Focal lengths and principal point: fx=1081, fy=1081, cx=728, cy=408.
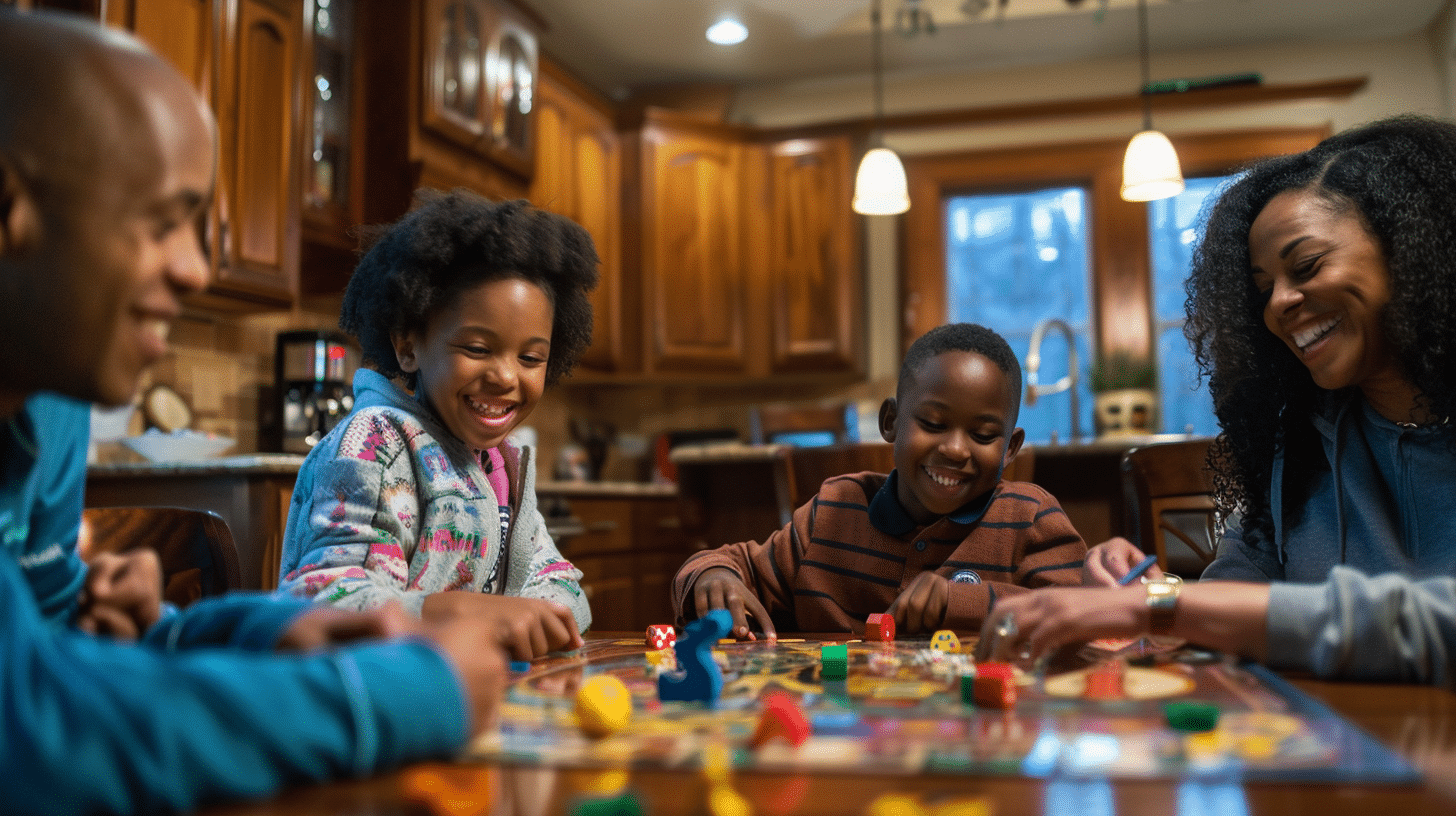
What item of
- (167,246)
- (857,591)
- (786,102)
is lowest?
(857,591)

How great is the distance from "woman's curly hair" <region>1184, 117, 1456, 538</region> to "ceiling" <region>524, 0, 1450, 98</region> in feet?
11.0

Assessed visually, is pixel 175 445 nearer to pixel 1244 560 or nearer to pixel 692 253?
pixel 1244 560

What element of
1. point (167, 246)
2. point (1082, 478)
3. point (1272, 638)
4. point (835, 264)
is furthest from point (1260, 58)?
point (167, 246)

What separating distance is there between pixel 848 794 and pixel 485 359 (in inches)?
38.5

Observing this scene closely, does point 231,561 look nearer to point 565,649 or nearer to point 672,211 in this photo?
point 565,649

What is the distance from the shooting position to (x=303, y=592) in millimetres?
1086

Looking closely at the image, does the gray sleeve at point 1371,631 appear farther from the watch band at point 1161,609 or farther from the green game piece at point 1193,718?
the green game piece at point 1193,718

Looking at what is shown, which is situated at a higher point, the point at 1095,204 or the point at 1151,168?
the point at 1095,204

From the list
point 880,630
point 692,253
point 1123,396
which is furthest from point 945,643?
point 692,253

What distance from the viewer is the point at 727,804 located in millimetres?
506

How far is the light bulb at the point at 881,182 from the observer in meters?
3.70

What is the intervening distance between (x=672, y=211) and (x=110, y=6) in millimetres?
2863

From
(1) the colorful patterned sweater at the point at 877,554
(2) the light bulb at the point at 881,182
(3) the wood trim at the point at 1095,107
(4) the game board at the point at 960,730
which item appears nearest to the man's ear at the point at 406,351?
(1) the colorful patterned sweater at the point at 877,554

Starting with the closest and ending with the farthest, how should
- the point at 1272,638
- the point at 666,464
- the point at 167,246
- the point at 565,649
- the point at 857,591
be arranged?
1. the point at 167,246
2. the point at 1272,638
3. the point at 565,649
4. the point at 857,591
5. the point at 666,464
